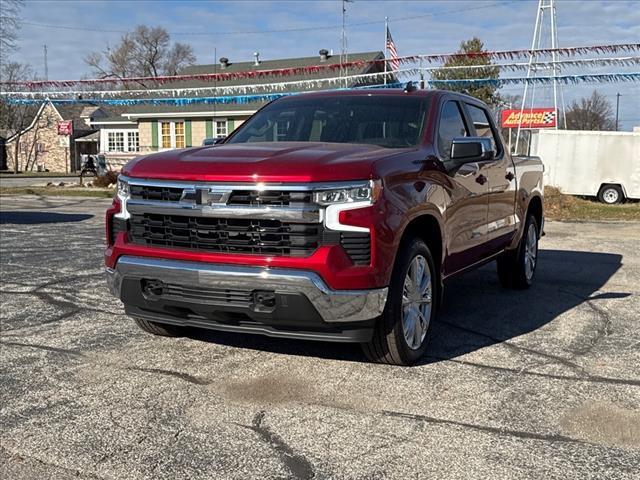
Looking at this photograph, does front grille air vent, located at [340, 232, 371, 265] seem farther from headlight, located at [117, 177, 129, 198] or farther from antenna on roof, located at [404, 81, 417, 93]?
antenna on roof, located at [404, 81, 417, 93]

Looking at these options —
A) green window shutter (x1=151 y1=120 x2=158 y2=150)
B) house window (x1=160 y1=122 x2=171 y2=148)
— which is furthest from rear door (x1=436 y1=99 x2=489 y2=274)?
green window shutter (x1=151 y1=120 x2=158 y2=150)

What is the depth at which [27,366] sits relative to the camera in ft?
14.8

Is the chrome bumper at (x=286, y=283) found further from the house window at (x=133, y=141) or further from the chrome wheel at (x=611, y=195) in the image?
the house window at (x=133, y=141)

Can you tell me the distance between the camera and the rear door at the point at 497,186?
20.0 feet

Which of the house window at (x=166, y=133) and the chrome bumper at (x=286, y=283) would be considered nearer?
the chrome bumper at (x=286, y=283)

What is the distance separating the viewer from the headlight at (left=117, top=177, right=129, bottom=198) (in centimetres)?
447

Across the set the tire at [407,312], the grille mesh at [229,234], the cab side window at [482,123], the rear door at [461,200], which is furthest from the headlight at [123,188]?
the cab side window at [482,123]

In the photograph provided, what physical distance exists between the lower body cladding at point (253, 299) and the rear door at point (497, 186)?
7.86 ft

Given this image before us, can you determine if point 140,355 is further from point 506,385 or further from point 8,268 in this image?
point 8,268

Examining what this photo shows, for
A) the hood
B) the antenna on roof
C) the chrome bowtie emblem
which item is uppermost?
the antenna on roof

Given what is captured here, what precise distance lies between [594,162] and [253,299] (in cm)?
2243

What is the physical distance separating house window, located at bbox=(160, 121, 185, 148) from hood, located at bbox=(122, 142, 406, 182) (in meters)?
35.9

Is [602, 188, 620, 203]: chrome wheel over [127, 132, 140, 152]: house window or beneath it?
beneath

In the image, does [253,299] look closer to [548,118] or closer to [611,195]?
[611,195]
